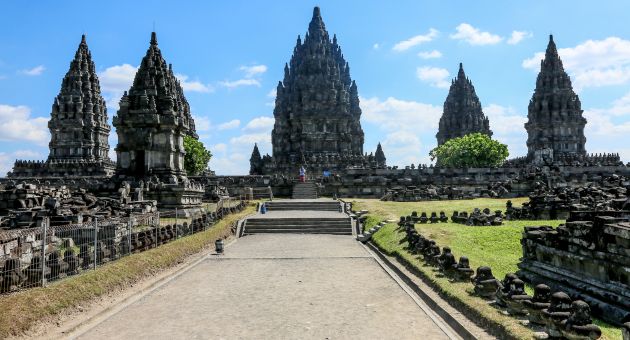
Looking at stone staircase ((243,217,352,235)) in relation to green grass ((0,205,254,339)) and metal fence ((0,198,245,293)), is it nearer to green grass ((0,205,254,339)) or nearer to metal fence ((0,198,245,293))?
green grass ((0,205,254,339))

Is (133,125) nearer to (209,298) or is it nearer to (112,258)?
(112,258)

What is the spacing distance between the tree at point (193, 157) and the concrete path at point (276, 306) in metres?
53.9

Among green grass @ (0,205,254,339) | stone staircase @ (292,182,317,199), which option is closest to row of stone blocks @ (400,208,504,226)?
green grass @ (0,205,254,339)

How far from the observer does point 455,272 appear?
39.8ft

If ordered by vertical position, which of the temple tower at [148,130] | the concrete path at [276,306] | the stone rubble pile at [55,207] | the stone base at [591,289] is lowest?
the concrete path at [276,306]

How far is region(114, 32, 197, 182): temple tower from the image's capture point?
34.2 metres

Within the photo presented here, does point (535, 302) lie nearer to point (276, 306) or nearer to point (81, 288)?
point (276, 306)

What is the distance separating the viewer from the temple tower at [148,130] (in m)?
34.2

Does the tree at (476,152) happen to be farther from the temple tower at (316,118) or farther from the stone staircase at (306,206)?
the stone staircase at (306,206)

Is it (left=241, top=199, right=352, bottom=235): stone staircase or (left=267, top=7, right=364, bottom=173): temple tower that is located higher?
(left=267, top=7, right=364, bottom=173): temple tower

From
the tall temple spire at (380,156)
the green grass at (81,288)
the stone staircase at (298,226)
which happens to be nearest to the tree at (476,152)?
the tall temple spire at (380,156)

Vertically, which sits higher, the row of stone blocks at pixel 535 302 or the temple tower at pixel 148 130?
the temple tower at pixel 148 130

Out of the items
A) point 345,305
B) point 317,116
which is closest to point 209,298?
point 345,305

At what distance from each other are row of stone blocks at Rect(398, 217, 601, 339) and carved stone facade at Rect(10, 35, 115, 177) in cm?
6976
